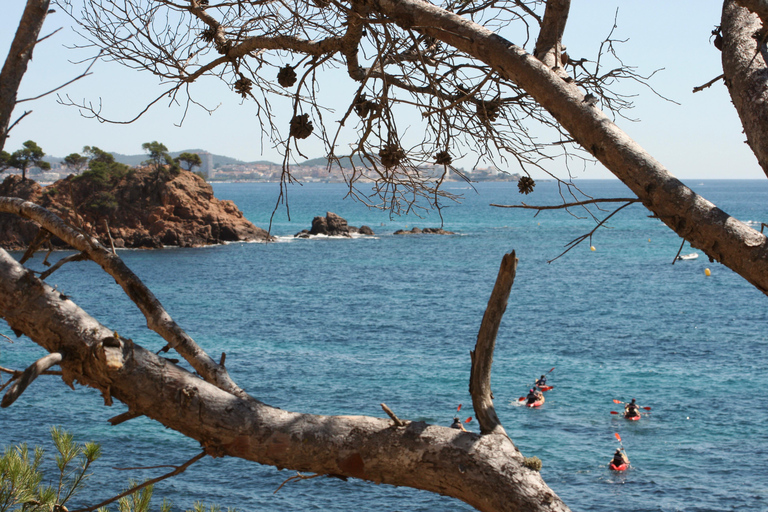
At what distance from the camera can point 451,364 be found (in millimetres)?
29766

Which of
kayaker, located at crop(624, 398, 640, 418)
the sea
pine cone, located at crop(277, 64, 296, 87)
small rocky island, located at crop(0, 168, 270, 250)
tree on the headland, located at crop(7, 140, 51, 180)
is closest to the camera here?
pine cone, located at crop(277, 64, 296, 87)

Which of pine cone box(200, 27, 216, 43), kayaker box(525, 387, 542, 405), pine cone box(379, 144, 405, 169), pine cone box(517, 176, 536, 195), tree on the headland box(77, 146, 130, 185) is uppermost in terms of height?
tree on the headland box(77, 146, 130, 185)

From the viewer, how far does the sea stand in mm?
18859

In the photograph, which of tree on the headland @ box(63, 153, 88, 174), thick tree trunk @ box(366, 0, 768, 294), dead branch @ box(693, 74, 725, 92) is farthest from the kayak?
tree on the headland @ box(63, 153, 88, 174)

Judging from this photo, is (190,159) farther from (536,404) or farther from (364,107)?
(364,107)

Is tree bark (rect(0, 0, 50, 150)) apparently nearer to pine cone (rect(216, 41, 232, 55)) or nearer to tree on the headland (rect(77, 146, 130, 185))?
pine cone (rect(216, 41, 232, 55))

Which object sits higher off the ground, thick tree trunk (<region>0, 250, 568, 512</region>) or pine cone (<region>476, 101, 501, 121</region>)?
pine cone (<region>476, 101, 501, 121</region>)

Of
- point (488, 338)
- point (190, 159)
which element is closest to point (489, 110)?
point (488, 338)

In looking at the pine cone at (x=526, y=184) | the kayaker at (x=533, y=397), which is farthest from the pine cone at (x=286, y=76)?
the kayaker at (x=533, y=397)

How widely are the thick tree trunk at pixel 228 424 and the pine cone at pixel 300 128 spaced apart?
5.27 feet

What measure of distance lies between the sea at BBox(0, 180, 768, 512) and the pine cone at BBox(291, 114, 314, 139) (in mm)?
499

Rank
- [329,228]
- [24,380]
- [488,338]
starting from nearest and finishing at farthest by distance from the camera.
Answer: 1. [24,380]
2. [488,338]
3. [329,228]

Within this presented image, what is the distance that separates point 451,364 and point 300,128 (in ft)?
89.4

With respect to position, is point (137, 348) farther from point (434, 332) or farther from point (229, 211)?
point (229, 211)
